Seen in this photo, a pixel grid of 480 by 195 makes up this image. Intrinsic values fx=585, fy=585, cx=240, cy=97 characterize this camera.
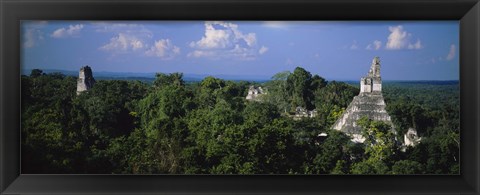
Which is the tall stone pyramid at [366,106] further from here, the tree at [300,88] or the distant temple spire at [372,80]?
the tree at [300,88]

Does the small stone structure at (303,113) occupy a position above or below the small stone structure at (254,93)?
below

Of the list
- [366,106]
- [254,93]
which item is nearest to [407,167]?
[366,106]

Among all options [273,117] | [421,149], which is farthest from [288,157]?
[421,149]

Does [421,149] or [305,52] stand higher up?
[305,52]

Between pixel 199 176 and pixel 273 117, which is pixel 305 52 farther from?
Result: pixel 199 176

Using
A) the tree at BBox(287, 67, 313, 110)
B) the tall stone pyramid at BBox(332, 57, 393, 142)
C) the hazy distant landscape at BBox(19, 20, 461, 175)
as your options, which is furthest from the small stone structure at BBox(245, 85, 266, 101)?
the tall stone pyramid at BBox(332, 57, 393, 142)
